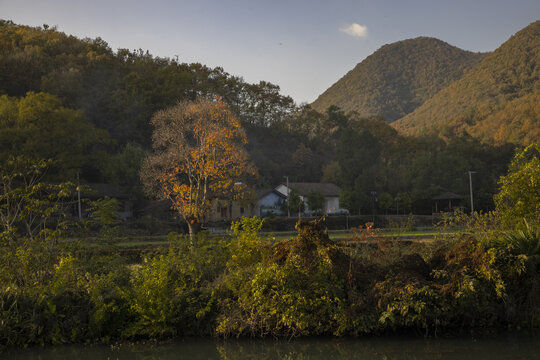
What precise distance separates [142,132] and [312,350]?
6374 cm

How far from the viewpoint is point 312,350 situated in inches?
377

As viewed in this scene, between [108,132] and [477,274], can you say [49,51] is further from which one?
A: [477,274]

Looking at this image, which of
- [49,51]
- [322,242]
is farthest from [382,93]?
[322,242]

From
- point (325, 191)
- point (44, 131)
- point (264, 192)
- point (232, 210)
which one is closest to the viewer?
point (44, 131)

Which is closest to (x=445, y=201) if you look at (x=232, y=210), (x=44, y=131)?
(x=232, y=210)

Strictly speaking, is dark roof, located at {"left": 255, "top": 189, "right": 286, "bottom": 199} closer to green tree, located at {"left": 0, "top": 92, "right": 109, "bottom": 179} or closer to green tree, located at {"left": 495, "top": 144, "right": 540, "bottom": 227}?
green tree, located at {"left": 0, "top": 92, "right": 109, "bottom": 179}

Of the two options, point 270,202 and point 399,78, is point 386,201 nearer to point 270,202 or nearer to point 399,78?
point 270,202

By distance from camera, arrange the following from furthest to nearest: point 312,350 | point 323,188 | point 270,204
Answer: point 323,188 < point 270,204 < point 312,350

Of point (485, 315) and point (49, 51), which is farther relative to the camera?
point (49, 51)

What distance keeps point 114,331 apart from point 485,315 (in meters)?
7.46

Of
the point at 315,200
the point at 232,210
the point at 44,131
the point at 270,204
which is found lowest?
the point at 232,210

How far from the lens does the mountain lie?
281 feet

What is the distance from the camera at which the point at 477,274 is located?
1026 cm

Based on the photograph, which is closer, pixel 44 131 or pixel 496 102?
pixel 44 131
